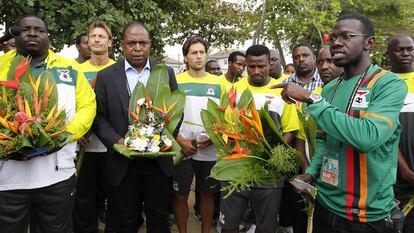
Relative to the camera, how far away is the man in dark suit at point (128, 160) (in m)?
3.41

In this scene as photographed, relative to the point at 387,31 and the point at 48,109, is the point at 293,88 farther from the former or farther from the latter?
the point at 387,31

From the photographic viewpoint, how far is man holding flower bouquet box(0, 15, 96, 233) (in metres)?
2.75

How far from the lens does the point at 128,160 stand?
3.41 metres

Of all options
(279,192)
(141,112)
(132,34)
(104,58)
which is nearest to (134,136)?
(141,112)

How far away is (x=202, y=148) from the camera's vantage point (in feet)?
13.3

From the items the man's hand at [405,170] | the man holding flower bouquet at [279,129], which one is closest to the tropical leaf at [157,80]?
the man holding flower bouquet at [279,129]

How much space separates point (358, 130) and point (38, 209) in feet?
8.01

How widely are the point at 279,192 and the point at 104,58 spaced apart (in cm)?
259

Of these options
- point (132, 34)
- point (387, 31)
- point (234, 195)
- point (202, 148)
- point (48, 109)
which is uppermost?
point (387, 31)

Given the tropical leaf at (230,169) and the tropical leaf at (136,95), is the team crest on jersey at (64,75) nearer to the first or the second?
the tropical leaf at (136,95)

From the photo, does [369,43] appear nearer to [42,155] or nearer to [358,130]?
[358,130]

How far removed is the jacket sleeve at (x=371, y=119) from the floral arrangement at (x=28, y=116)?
1.81 m

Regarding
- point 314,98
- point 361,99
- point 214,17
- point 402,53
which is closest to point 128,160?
point 314,98

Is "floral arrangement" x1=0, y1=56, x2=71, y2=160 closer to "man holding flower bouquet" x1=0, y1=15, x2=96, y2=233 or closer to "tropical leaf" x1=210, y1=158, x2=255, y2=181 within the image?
"man holding flower bouquet" x1=0, y1=15, x2=96, y2=233
